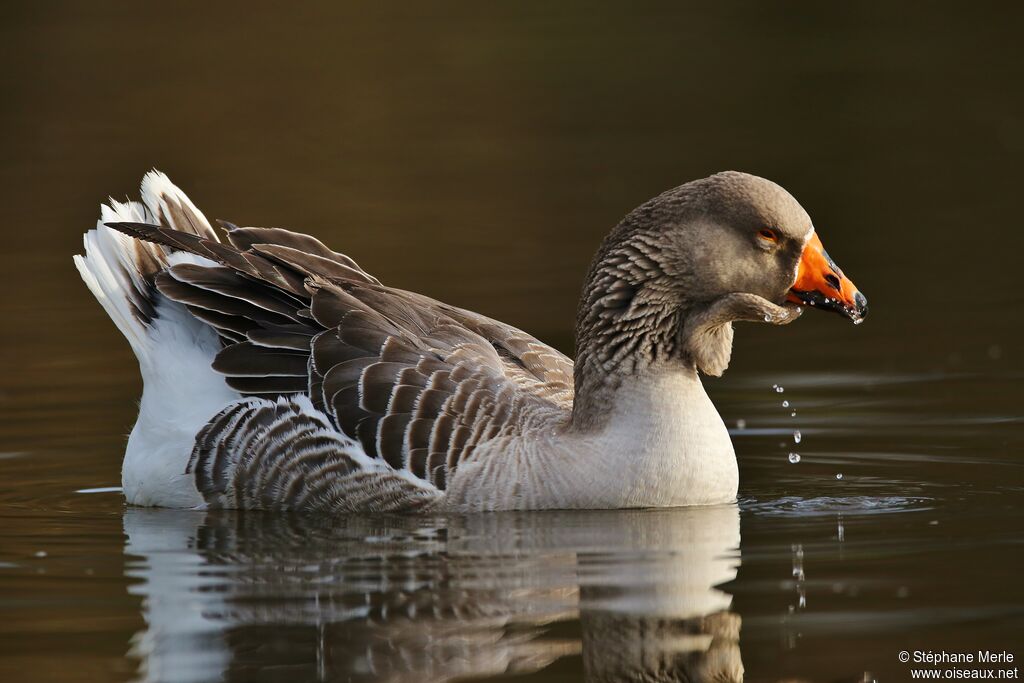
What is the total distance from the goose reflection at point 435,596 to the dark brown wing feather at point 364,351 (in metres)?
0.59

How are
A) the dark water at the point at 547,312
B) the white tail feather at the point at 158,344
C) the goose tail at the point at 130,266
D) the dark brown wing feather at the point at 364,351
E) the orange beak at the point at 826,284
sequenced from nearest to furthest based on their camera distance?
the dark water at the point at 547,312 → the orange beak at the point at 826,284 → the dark brown wing feather at the point at 364,351 → the white tail feather at the point at 158,344 → the goose tail at the point at 130,266

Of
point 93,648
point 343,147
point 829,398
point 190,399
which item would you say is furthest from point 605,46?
point 93,648

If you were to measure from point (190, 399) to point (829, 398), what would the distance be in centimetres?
516

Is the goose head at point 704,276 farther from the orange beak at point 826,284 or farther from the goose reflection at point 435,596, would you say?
the goose reflection at point 435,596

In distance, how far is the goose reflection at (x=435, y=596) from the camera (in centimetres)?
792

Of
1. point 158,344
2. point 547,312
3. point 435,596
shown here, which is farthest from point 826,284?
point 547,312

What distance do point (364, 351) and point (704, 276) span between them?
85.8 inches

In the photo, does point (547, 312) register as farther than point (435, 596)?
Yes

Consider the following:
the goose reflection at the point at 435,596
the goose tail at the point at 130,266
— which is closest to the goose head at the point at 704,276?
the goose reflection at the point at 435,596

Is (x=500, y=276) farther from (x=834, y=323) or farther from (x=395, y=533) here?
(x=395, y=533)

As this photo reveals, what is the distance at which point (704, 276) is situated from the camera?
35.6 feet

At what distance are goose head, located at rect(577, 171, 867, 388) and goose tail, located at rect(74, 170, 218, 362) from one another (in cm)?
323

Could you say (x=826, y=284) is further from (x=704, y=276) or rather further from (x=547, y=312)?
(x=547, y=312)

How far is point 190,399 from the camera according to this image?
12.0 m
